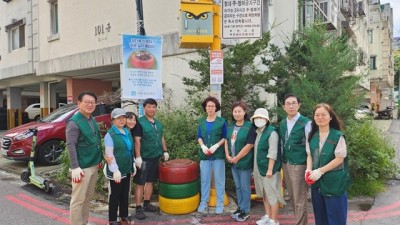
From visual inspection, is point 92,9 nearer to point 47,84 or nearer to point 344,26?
point 47,84

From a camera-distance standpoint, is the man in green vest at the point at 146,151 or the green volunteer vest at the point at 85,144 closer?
the green volunteer vest at the point at 85,144

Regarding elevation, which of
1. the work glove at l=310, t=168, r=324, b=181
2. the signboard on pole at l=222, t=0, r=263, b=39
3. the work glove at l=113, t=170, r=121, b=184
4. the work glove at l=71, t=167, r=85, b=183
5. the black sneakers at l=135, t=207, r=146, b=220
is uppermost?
the signboard on pole at l=222, t=0, r=263, b=39

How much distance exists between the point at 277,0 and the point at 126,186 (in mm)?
7891

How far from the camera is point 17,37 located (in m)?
17.4

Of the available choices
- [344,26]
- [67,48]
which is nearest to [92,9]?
[67,48]

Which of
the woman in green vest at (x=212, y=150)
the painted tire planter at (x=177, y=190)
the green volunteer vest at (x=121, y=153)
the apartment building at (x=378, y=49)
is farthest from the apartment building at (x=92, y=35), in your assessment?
the apartment building at (x=378, y=49)

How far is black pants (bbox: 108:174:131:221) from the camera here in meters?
4.28

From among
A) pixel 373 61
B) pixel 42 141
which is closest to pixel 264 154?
pixel 42 141

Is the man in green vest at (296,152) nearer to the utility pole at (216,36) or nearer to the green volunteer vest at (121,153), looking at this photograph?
Result: the utility pole at (216,36)

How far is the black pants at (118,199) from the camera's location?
4281 millimetres

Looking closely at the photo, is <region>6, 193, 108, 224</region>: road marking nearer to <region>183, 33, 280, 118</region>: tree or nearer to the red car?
the red car

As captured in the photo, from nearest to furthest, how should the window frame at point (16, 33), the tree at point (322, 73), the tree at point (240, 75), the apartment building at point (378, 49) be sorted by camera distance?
the tree at point (322, 73), the tree at point (240, 75), the window frame at point (16, 33), the apartment building at point (378, 49)

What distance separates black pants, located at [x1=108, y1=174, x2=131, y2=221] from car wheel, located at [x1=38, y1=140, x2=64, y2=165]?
4842 mm

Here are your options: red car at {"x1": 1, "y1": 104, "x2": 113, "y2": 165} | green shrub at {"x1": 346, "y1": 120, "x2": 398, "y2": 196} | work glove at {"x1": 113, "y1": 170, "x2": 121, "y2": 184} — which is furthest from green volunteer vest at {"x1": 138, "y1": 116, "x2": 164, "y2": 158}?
red car at {"x1": 1, "y1": 104, "x2": 113, "y2": 165}
